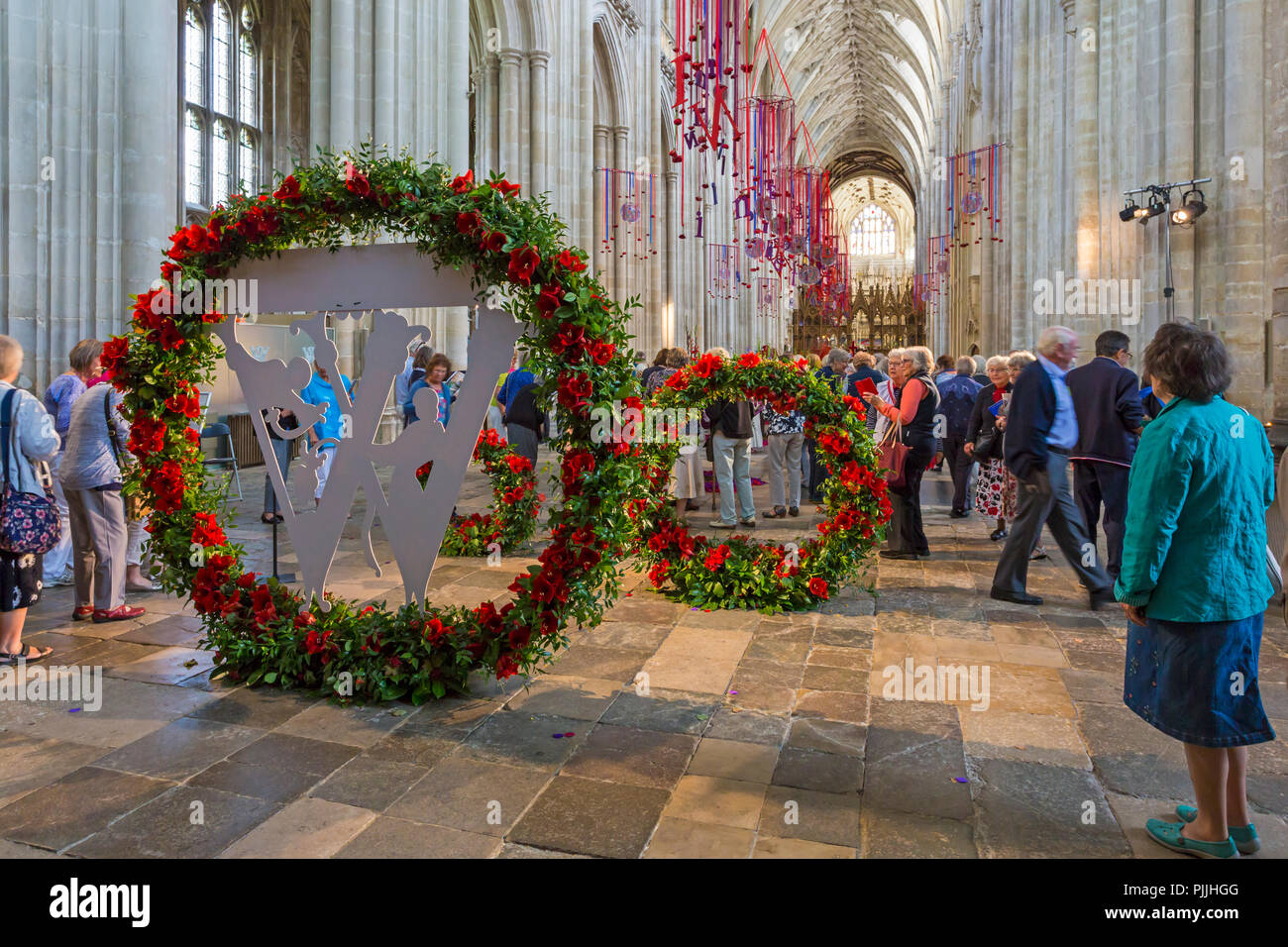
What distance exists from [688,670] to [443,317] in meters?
9.93

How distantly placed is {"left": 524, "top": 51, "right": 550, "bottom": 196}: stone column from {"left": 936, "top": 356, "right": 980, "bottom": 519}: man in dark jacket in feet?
31.7

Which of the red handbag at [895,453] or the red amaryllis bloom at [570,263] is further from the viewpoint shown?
the red handbag at [895,453]

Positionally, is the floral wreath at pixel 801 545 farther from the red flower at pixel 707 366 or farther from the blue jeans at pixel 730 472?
the blue jeans at pixel 730 472

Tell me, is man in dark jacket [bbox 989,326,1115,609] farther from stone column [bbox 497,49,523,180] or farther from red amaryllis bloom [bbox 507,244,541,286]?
stone column [bbox 497,49,523,180]

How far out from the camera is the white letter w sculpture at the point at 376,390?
369 cm

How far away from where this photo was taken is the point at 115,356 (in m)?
3.89

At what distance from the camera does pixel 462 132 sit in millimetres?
12219

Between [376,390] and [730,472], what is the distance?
425 centimetres

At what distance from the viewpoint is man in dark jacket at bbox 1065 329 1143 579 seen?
5117mm

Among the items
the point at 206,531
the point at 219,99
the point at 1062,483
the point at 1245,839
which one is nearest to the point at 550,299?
the point at 206,531

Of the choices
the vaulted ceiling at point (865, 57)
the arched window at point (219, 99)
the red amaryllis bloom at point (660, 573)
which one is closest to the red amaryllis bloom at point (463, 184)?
the red amaryllis bloom at point (660, 573)

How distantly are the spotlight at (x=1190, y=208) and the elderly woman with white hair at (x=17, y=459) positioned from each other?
9.01 m

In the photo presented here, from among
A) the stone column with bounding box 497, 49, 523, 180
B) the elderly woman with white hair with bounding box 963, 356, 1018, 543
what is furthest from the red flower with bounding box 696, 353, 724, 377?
the stone column with bounding box 497, 49, 523, 180
